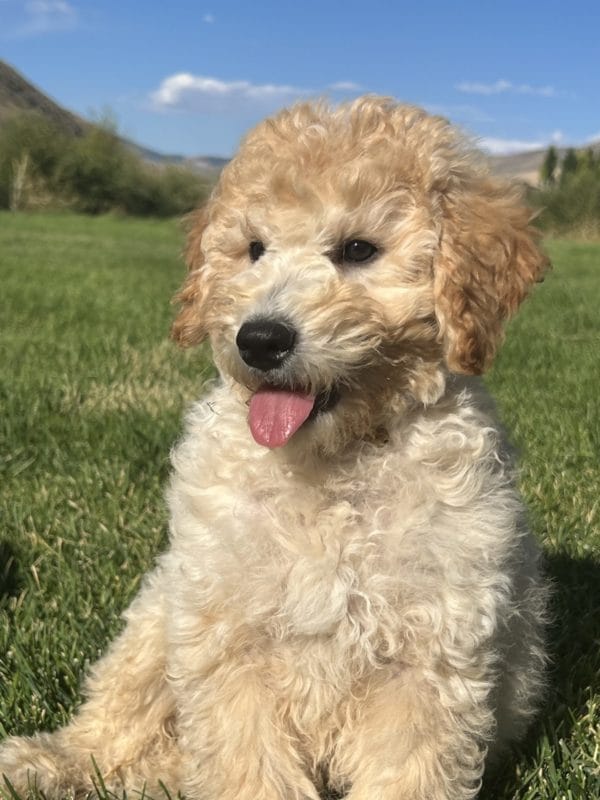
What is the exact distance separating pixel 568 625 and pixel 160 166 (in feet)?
143

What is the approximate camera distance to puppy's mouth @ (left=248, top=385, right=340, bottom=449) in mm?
2330

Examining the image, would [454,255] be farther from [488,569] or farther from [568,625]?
[568,625]

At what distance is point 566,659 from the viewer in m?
3.25

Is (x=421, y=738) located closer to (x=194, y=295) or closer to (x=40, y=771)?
(x=40, y=771)

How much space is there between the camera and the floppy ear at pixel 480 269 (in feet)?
7.65

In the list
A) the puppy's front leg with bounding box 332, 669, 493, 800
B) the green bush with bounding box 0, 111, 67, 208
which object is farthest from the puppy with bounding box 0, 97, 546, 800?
the green bush with bounding box 0, 111, 67, 208

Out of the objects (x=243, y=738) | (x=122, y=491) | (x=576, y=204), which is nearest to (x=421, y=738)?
(x=243, y=738)

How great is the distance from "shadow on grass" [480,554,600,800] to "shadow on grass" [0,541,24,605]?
192 cm

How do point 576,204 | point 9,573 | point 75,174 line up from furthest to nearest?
point 75,174 < point 576,204 < point 9,573

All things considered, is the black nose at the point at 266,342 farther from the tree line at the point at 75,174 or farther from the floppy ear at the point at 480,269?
the tree line at the point at 75,174

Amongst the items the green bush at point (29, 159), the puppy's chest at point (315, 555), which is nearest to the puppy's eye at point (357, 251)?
the puppy's chest at point (315, 555)

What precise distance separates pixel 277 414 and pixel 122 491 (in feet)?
7.10

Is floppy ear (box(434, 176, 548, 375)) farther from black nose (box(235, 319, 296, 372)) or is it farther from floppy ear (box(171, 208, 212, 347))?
floppy ear (box(171, 208, 212, 347))

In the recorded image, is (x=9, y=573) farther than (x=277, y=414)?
Yes
